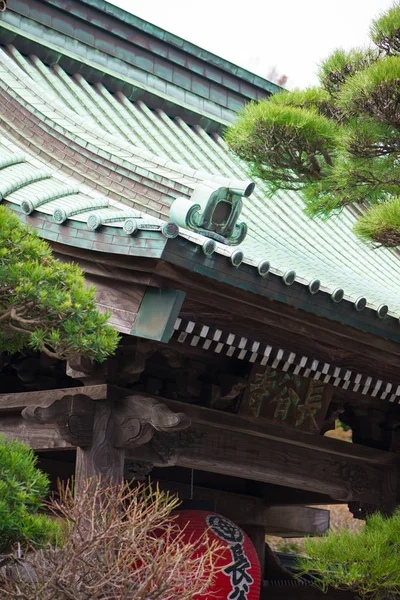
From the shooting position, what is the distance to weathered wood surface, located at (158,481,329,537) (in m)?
9.29

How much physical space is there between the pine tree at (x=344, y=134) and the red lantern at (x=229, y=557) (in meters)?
2.32

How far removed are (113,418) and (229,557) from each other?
1.26m

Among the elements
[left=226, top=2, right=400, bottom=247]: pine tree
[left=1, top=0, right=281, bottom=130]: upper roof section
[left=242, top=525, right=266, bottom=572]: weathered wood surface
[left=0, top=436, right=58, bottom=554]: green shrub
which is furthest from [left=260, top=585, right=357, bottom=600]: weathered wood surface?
[left=1, top=0, right=281, bottom=130]: upper roof section

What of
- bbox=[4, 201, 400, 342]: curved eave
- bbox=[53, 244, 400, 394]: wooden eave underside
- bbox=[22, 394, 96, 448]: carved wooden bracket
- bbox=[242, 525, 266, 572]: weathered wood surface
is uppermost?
bbox=[4, 201, 400, 342]: curved eave

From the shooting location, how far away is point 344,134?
20.2ft

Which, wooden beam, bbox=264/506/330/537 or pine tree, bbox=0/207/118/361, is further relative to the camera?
wooden beam, bbox=264/506/330/537

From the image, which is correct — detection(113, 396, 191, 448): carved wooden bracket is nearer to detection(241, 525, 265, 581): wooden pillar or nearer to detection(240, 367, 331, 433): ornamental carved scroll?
detection(240, 367, 331, 433): ornamental carved scroll

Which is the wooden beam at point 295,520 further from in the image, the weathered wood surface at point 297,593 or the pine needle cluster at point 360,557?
the pine needle cluster at point 360,557

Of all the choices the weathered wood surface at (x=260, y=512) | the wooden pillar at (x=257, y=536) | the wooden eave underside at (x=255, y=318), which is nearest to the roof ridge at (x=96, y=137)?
the wooden eave underside at (x=255, y=318)

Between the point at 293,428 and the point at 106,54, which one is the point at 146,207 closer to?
the point at 293,428

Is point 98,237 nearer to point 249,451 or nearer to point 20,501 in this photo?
point 20,501

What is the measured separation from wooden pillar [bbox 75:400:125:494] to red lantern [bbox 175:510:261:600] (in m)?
0.61

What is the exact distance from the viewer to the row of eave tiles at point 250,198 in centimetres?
851

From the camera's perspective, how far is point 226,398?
7.38 m
